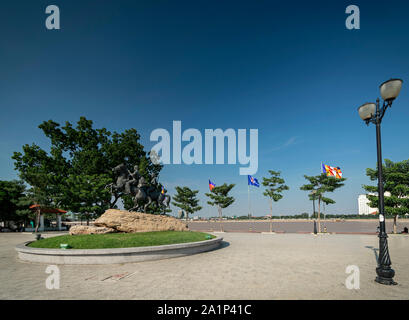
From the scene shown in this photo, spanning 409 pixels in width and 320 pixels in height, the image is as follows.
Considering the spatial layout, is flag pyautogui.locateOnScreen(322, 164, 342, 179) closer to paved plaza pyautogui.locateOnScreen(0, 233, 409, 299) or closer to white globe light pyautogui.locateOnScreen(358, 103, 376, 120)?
paved plaza pyautogui.locateOnScreen(0, 233, 409, 299)

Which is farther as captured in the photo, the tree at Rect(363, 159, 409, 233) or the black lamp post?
the tree at Rect(363, 159, 409, 233)

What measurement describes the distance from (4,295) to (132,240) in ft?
18.6

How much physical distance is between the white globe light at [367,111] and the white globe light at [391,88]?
562 mm

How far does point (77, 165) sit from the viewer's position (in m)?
30.4

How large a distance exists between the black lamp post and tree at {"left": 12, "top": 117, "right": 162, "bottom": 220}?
975 inches

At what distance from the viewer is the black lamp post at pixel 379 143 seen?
652 centimetres

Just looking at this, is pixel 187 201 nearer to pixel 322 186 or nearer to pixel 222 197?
pixel 222 197

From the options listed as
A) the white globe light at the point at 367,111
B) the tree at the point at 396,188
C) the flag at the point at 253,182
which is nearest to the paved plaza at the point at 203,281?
the white globe light at the point at 367,111

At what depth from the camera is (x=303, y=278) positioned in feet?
23.1

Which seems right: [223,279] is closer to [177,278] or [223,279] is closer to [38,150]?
[177,278]

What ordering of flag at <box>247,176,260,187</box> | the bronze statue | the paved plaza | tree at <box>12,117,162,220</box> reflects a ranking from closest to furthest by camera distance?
A: 1. the paved plaza
2. the bronze statue
3. tree at <box>12,117,162,220</box>
4. flag at <box>247,176,260,187</box>

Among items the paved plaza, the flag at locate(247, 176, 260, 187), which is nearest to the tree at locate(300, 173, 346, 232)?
the flag at locate(247, 176, 260, 187)

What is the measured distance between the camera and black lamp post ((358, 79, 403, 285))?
21.4 feet

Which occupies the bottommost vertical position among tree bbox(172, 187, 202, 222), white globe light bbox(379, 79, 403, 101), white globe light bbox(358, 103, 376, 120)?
tree bbox(172, 187, 202, 222)
